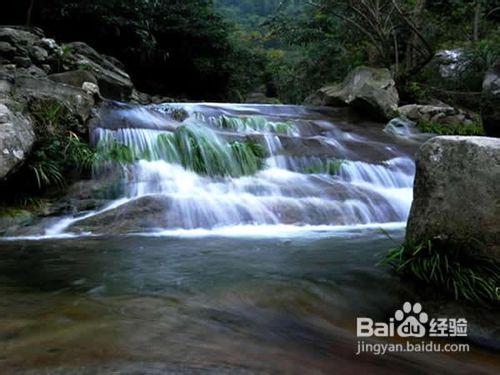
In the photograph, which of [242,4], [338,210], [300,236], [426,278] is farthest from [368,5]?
[242,4]

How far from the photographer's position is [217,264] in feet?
13.9

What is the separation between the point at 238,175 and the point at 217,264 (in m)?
3.76

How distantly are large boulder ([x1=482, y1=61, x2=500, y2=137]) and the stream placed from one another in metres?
1.68

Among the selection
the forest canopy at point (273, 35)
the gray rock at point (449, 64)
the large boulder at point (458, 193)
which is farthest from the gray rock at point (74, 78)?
the gray rock at point (449, 64)

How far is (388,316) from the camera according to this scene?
312cm

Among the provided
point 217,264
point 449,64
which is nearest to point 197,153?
point 217,264

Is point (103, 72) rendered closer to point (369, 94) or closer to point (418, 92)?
point (369, 94)

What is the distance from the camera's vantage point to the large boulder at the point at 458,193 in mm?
3477

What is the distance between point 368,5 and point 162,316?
15623mm

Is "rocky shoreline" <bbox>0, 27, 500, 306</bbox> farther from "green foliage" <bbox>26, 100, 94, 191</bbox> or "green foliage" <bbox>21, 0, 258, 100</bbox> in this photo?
"green foliage" <bbox>21, 0, 258, 100</bbox>

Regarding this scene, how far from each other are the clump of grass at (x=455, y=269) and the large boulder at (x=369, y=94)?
10356 mm

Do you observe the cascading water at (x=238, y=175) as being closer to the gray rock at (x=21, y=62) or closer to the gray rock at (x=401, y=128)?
the gray rock at (x=401, y=128)

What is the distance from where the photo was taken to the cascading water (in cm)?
629

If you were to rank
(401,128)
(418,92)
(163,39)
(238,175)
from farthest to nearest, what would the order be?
(163,39) < (418,92) < (401,128) < (238,175)
